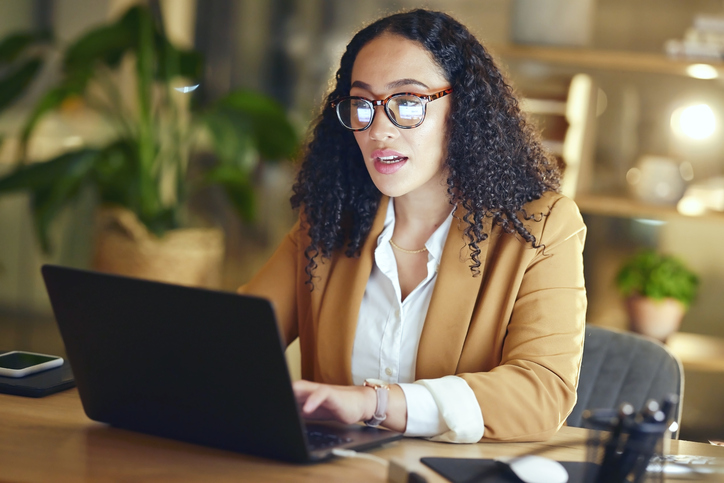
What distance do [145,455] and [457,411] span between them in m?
0.45

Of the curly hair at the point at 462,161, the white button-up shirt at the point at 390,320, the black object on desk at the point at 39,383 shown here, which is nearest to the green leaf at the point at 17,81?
the curly hair at the point at 462,161

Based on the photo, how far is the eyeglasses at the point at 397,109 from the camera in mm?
1434

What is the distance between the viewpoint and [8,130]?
3.86 meters

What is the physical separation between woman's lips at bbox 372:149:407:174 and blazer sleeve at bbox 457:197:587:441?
0.84 feet

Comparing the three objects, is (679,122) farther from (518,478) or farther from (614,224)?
(518,478)

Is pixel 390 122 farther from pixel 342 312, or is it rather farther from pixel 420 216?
pixel 342 312

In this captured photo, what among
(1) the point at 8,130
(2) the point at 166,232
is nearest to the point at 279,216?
(2) the point at 166,232

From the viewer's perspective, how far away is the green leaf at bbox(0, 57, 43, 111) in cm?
328

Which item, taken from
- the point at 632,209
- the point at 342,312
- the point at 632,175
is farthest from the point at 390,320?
the point at 632,175

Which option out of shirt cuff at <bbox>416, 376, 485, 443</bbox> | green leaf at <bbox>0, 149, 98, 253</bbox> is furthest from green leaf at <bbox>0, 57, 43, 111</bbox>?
shirt cuff at <bbox>416, 376, 485, 443</bbox>

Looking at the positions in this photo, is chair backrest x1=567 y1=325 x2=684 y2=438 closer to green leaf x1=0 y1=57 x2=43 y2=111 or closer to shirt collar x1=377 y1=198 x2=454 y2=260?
shirt collar x1=377 y1=198 x2=454 y2=260

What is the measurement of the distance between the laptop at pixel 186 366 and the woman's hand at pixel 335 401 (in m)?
0.02

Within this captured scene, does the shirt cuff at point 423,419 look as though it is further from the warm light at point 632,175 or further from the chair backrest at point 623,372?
the warm light at point 632,175

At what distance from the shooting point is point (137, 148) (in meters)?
3.33
